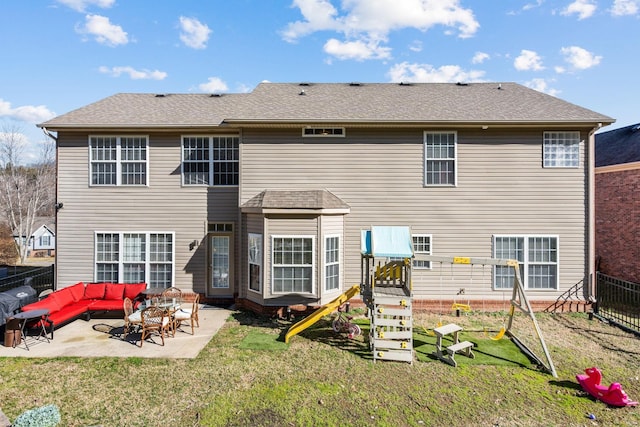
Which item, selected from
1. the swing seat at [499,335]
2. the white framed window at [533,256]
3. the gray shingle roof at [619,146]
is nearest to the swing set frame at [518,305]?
the swing seat at [499,335]

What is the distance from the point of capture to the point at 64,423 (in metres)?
4.73

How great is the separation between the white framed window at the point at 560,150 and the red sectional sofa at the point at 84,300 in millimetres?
13986

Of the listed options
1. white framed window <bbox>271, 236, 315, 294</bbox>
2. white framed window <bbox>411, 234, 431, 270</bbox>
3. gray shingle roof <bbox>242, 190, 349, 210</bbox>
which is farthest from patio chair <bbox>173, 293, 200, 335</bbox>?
white framed window <bbox>411, 234, 431, 270</bbox>

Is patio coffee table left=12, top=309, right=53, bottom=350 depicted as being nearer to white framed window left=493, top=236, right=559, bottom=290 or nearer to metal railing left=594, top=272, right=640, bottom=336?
white framed window left=493, top=236, right=559, bottom=290

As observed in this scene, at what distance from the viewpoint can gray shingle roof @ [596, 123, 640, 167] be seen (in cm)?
1409

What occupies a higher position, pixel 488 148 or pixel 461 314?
pixel 488 148

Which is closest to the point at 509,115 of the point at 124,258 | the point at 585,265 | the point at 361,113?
the point at 361,113

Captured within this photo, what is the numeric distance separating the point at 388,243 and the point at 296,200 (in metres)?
3.23

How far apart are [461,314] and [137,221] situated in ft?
37.1

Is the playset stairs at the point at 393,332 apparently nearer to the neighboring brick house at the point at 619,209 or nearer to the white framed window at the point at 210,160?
the white framed window at the point at 210,160

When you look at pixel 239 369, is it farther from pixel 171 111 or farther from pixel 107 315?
pixel 171 111

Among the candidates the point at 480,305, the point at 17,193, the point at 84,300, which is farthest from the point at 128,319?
the point at 17,193

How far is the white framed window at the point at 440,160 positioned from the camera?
10422 millimetres

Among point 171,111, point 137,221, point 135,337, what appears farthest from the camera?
point 171,111
